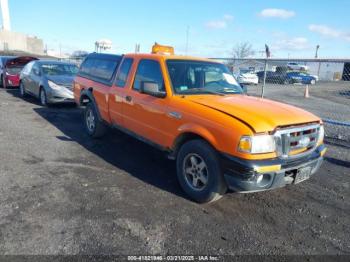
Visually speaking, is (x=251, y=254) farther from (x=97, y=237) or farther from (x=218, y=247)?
(x=97, y=237)

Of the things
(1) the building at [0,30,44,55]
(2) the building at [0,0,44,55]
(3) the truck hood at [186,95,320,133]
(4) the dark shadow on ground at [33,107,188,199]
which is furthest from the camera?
(1) the building at [0,30,44,55]

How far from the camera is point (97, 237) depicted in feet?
10.0

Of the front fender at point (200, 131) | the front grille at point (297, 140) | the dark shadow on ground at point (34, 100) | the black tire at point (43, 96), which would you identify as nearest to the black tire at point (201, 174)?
the front fender at point (200, 131)

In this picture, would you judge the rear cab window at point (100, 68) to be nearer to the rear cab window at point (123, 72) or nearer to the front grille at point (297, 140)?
the rear cab window at point (123, 72)

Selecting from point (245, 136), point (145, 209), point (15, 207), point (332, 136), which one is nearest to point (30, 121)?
point (15, 207)

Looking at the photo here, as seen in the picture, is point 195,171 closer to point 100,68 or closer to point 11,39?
point 100,68

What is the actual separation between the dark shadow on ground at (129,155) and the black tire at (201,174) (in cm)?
23

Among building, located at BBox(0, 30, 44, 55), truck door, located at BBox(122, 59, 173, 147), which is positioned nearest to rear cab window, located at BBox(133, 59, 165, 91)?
truck door, located at BBox(122, 59, 173, 147)

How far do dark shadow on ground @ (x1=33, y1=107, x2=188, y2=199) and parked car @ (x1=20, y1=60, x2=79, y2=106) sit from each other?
4.35 ft

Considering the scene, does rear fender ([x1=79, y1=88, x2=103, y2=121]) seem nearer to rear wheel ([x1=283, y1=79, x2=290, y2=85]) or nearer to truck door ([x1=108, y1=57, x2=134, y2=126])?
truck door ([x1=108, y1=57, x2=134, y2=126])

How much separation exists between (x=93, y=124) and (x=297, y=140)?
4.38 metres

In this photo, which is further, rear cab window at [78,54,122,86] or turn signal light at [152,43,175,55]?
turn signal light at [152,43,175,55]

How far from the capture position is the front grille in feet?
11.1

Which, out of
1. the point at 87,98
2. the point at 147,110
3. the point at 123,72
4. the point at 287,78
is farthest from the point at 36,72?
the point at 287,78
